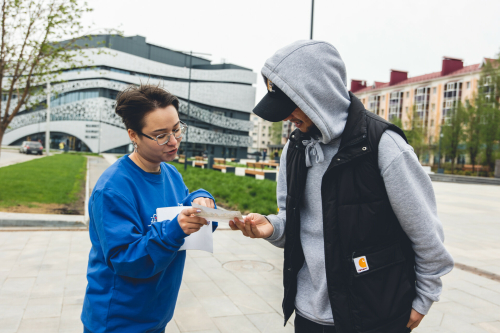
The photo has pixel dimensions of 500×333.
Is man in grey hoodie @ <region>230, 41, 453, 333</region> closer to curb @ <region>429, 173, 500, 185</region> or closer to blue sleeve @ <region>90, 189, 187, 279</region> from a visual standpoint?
blue sleeve @ <region>90, 189, 187, 279</region>

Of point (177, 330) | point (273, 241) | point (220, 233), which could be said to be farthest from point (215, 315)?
point (220, 233)

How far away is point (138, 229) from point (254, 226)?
0.54 m

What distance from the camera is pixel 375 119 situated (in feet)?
5.59

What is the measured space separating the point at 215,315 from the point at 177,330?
494mm

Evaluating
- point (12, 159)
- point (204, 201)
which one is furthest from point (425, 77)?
point (204, 201)

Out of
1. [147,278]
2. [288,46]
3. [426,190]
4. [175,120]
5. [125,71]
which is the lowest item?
[147,278]

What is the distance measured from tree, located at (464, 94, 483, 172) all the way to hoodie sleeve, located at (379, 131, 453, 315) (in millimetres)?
46264

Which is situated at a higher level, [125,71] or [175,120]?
[125,71]

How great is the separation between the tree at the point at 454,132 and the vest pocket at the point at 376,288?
157 ft

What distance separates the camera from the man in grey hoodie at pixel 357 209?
63.2 inches

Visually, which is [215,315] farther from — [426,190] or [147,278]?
[426,190]

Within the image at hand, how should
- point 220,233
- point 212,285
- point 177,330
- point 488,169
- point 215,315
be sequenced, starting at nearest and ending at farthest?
point 177,330 → point 215,315 → point 212,285 → point 220,233 → point 488,169

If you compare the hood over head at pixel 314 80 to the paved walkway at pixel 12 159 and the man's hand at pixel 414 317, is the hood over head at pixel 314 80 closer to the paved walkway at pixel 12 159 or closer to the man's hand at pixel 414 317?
the man's hand at pixel 414 317

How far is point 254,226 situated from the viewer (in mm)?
1845
